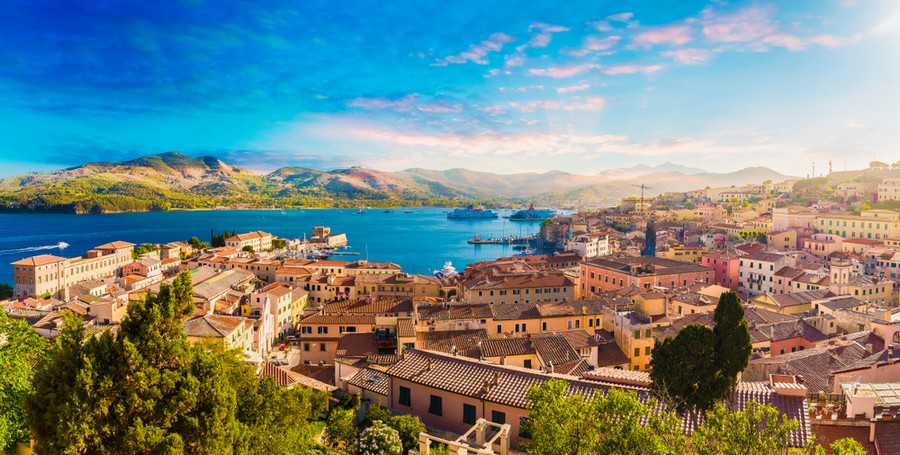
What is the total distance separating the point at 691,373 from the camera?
32.9 ft

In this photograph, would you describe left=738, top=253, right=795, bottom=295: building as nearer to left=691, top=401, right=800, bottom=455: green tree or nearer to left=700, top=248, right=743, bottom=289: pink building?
left=700, top=248, right=743, bottom=289: pink building

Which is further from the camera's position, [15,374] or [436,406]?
[436,406]

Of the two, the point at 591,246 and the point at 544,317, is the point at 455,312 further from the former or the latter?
the point at 591,246

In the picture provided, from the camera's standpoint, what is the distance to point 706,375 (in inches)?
395

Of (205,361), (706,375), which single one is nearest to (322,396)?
(205,361)

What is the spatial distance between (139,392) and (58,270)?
5226 centimetres

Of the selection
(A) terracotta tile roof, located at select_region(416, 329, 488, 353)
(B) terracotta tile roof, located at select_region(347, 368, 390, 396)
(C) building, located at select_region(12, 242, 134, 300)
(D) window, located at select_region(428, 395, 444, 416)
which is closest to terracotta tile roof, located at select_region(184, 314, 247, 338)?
(A) terracotta tile roof, located at select_region(416, 329, 488, 353)

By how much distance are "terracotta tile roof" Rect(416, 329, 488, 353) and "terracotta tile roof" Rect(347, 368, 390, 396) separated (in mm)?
3587

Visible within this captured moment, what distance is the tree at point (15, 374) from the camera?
839 cm

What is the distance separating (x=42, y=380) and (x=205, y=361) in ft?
6.02

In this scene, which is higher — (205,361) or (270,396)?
(205,361)

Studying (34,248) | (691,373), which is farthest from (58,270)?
(691,373)

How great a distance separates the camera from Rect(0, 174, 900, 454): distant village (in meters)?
11.4

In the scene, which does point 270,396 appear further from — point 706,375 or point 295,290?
point 295,290
